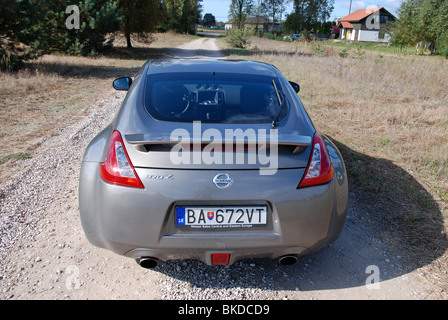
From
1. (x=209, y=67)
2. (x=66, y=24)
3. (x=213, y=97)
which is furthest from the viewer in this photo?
(x=66, y=24)

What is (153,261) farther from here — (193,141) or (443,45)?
(443,45)

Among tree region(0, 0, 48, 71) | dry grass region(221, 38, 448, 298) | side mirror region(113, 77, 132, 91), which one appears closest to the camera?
dry grass region(221, 38, 448, 298)

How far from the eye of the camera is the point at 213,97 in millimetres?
2855

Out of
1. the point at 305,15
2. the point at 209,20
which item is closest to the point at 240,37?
the point at 305,15

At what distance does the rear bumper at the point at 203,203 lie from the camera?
2070 millimetres

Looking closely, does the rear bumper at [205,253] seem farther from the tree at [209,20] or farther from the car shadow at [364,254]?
the tree at [209,20]

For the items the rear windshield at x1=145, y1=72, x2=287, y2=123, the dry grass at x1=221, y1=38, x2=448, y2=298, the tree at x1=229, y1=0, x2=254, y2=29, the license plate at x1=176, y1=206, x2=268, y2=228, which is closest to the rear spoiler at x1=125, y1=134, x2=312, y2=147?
the rear windshield at x1=145, y1=72, x2=287, y2=123

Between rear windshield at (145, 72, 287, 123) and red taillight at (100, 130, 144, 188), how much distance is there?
0.36m

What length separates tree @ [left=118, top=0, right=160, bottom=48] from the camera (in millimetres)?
23781

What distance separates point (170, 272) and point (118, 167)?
1.01 metres

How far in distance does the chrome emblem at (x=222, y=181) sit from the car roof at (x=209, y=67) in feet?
4.43

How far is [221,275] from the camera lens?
2.64m

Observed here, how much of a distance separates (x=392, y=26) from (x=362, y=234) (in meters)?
36.5

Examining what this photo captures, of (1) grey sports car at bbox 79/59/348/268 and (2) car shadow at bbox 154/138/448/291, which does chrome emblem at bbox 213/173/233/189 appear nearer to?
(1) grey sports car at bbox 79/59/348/268
